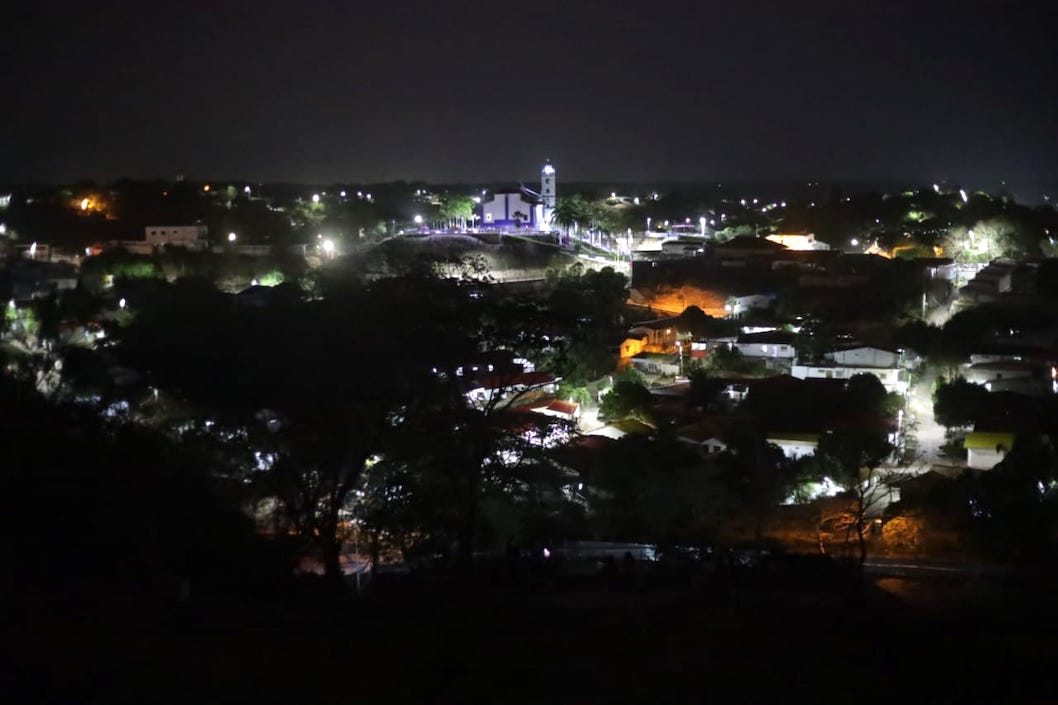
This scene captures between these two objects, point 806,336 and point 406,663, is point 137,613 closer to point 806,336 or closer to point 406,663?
point 406,663

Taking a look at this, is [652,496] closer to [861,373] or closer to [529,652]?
[529,652]

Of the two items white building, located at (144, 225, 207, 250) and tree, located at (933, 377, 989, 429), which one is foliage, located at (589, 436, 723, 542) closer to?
tree, located at (933, 377, 989, 429)

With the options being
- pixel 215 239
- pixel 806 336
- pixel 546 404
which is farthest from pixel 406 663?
pixel 215 239

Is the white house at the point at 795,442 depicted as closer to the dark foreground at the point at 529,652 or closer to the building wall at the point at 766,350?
the building wall at the point at 766,350

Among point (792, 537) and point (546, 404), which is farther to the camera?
point (546, 404)

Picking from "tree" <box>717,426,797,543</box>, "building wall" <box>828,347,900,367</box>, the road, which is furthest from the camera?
"building wall" <box>828,347,900,367</box>

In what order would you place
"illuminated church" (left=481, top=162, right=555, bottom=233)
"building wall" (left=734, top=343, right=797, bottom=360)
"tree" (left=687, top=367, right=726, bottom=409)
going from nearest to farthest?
1. "tree" (left=687, top=367, right=726, bottom=409)
2. "building wall" (left=734, top=343, right=797, bottom=360)
3. "illuminated church" (left=481, top=162, right=555, bottom=233)

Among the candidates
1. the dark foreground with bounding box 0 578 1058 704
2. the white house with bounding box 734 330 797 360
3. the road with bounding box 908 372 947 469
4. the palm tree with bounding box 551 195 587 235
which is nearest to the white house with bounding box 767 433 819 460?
the road with bounding box 908 372 947 469
